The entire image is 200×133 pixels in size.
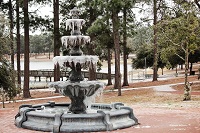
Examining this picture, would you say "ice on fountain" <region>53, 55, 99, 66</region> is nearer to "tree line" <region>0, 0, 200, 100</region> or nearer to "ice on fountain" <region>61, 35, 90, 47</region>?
"ice on fountain" <region>61, 35, 90, 47</region>

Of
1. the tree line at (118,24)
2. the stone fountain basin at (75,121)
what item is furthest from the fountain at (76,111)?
the tree line at (118,24)

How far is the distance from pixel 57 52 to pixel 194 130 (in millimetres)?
22213

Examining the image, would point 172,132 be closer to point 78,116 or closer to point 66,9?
point 78,116

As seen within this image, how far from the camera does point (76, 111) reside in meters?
14.1

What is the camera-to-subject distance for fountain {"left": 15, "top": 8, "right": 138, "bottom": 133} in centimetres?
1180

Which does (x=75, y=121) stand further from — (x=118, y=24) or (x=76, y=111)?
(x=118, y=24)

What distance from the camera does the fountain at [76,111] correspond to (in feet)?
38.7

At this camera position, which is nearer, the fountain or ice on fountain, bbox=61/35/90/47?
the fountain

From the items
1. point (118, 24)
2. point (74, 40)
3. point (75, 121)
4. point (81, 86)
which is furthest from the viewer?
point (118, 24)

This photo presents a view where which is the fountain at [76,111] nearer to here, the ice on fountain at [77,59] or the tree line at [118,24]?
the ice on fountain at [77,59]

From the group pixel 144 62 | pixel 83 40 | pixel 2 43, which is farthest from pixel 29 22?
pixel 144 62

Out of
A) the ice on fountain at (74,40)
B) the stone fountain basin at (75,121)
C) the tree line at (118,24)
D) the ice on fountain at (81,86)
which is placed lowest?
the stone fountain basin at (75,121)

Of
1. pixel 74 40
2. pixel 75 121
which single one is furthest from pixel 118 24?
pixel 75 121

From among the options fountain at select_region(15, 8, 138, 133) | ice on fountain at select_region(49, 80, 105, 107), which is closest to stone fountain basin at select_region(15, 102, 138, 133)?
fountain at select_region(15, 8, 138, 133)
